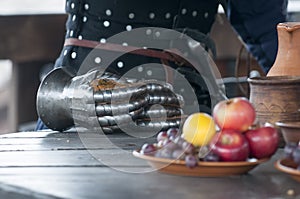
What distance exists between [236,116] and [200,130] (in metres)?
0.06

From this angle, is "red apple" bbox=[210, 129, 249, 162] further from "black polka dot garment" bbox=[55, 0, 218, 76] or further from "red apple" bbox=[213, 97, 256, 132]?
"black polka dot garment" bbox=[55, 0, 218, 76]

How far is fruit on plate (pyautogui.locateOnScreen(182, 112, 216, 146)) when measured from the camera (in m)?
1.23

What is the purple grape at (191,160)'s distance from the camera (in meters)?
1.21

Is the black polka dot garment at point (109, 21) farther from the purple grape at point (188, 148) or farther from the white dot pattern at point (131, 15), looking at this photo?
the purple grape at point (188, 148)

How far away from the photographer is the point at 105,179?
1.25 m

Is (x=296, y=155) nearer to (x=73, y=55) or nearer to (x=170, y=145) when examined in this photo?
(x=170, y=145)

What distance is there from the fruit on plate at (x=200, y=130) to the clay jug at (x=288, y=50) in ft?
1.34

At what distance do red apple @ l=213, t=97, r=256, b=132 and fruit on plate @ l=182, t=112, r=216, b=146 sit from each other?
0.7 inches

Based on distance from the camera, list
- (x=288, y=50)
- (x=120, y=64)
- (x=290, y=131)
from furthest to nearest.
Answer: (x=120, y=64) → (x=288, y=50) → (x=290, y=131)

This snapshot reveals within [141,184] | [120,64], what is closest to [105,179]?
[141,184]

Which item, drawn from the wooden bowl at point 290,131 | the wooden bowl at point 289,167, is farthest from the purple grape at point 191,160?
the wooden bowl at point 290,131

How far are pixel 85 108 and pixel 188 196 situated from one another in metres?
0.67

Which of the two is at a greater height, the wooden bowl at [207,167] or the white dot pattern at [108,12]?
the white dot pattern at [108,12]

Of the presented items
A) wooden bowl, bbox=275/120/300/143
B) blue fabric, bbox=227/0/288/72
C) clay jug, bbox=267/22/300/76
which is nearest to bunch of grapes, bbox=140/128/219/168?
wooden bowl, bbox=275/120/300/143
